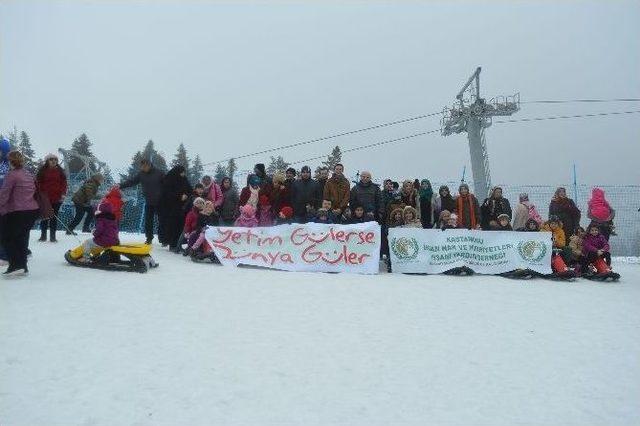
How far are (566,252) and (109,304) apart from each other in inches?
335

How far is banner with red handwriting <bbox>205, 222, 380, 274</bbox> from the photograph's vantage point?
345 inches

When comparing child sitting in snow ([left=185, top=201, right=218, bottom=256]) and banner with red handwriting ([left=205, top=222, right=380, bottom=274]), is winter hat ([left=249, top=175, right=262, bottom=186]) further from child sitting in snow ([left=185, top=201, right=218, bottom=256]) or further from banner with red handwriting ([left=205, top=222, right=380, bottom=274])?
banner with red handwriting ([left=205, top=222, right=380, bottom=274])

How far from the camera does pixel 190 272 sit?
7.73 meters

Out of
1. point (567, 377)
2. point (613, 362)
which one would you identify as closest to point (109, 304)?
point (567, 377)

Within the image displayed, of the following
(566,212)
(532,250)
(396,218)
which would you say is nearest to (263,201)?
(396,218)

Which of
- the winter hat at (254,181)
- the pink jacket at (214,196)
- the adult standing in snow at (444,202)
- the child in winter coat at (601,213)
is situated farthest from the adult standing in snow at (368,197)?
the child in winter coat at (601,213)

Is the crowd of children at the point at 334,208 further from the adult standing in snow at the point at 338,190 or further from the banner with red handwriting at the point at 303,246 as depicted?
the banner with red handwriting at the point at 303,246

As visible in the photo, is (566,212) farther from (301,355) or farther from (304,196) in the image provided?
(301,355)

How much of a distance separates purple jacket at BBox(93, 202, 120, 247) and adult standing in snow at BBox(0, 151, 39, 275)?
114cm

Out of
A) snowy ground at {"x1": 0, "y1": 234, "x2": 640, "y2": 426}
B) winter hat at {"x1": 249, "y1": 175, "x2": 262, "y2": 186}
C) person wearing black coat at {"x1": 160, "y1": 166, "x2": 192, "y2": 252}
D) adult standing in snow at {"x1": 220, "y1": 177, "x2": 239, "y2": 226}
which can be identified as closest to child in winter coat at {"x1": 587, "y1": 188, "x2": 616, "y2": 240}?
snowy ground at {"x1": 0, "y1": 234, "x2": 640, "y2": 426}

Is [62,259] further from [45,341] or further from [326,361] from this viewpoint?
[326,361]

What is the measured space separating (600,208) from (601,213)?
121mm

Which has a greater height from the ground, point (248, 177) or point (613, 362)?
point (248, 177)

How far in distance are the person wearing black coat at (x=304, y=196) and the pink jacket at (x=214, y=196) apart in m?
1.72
